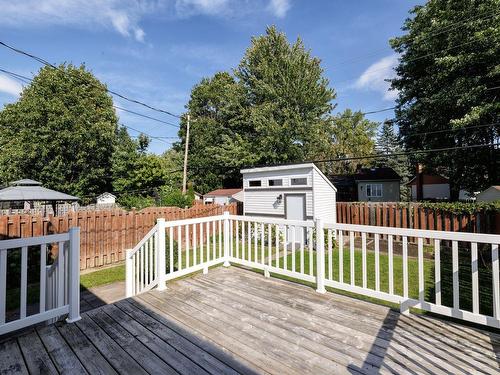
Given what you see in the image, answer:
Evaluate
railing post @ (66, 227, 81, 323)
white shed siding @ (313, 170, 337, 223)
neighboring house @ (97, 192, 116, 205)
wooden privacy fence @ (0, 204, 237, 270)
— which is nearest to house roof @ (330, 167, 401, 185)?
white shed siding @ (313, 170, 337, 223)

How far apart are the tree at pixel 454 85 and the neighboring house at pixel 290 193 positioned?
586 centimetres

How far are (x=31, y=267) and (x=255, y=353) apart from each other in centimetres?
679

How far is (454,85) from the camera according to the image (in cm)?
1112

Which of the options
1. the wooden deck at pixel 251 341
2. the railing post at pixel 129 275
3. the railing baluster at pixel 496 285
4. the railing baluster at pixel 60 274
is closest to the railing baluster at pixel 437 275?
the wooden deck at pixel 251 341

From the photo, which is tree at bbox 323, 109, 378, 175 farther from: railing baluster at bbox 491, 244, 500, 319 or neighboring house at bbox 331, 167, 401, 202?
railing baluster at bbox 491, 244, 500, 319

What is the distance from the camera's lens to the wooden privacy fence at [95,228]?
626cm

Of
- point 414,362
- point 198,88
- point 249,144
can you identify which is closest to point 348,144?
point 249,144

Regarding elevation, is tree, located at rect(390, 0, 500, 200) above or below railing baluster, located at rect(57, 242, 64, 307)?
above

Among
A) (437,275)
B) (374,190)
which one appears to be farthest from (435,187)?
(437,275)

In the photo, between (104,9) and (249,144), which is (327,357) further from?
(249,144)

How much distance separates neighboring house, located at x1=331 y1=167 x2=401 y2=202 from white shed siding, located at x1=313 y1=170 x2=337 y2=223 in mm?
11473

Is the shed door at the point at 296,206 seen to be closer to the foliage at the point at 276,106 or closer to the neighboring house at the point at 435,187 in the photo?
the foliage at the point at 276,106

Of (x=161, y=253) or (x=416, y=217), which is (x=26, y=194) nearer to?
(x=161, y=253)

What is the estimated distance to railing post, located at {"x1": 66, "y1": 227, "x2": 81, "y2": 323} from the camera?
8.34 ft
